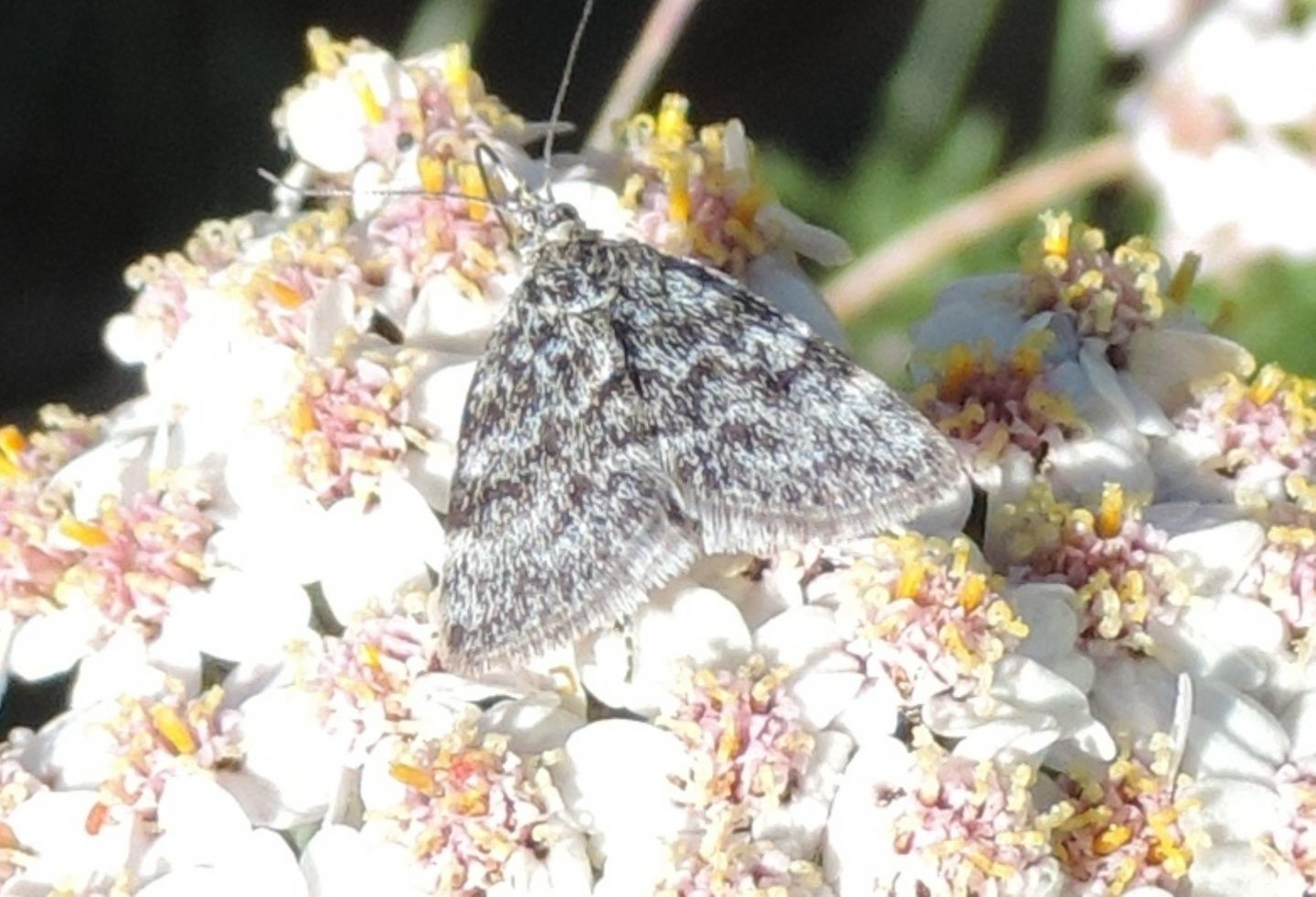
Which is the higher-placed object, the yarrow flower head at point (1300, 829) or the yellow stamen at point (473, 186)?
the yellow stamen at point (473, 186)

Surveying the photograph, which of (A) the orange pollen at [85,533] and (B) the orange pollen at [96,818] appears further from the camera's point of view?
(A) the orange pollen at [85,533]

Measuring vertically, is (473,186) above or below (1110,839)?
above

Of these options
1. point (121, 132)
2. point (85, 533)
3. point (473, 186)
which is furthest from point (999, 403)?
point (121, 132)

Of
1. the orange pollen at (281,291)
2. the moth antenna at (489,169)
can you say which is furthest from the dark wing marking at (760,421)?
the orange pollen at (281,291)

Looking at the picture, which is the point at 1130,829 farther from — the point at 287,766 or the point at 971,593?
the point at 287,766

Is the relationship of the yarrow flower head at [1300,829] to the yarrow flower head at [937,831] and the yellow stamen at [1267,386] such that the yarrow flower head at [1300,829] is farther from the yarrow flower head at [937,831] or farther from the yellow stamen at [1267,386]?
the yellow stamen at [1267,386]

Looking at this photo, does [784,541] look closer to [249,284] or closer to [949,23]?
[249,284]

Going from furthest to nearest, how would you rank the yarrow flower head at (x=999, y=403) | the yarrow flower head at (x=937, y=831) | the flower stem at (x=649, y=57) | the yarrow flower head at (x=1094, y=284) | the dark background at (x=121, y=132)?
the dark background at (x=121, y=132) → the flower stem at (x=649, y=57) → the yarrow flower head at (x=1094, y=284) → the yarrow flower head at (x=999, y=403) → the yarrow flower head at (x=937, y=831)
